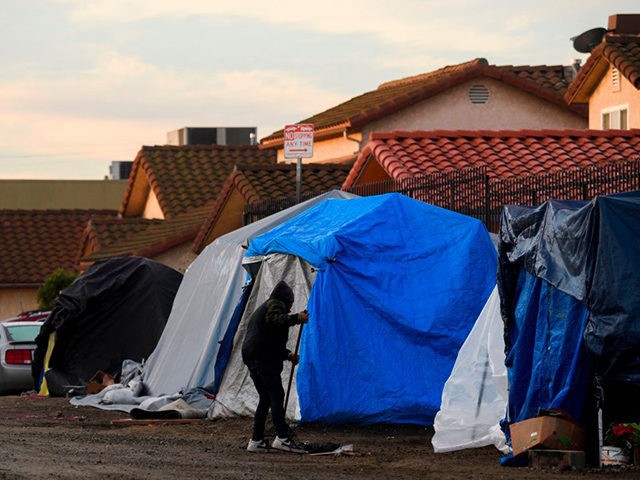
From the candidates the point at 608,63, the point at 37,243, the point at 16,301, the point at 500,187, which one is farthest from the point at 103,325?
the point at 37,243

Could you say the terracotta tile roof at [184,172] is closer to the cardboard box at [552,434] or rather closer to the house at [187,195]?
the house at [187,195]

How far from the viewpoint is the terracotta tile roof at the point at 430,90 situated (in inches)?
1257

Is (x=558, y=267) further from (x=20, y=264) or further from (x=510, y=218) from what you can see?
(x=20, y=264)

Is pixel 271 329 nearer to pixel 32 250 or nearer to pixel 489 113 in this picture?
pixel 489 113

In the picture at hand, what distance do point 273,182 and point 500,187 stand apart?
35.3ft

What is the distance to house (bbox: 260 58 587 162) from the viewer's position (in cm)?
3216

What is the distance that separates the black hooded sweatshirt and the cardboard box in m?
2.95

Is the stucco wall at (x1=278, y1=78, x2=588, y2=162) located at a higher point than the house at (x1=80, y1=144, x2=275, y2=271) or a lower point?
higher

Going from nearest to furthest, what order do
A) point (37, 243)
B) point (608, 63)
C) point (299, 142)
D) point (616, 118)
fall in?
point (299, 142)
point (608, 63)
point (616, 118)
point (37, 243)

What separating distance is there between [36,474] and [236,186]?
16814 millimetres

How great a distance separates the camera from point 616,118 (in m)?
28.8

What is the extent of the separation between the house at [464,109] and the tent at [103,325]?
928 cm

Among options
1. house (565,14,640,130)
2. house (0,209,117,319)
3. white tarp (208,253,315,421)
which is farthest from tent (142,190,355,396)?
house (0,209,117,319)

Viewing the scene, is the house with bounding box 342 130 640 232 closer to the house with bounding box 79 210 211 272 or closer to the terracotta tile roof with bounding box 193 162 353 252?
the terracotta tile roof with bounding box 193 162 353 252
